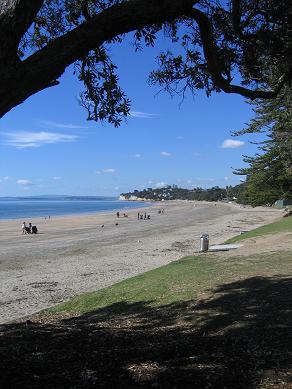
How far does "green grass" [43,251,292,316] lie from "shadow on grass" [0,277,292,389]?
207 centimetres

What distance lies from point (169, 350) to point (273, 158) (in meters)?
31.6

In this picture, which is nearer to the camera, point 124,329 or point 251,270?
point 124,329

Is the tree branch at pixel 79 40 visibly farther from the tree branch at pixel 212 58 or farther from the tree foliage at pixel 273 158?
the tree foliage at pixel 273 158

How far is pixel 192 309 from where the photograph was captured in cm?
804

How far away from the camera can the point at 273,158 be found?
115 feet

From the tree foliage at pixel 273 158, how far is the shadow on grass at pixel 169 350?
44.4ft

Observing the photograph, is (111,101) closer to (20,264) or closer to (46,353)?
(46,353)

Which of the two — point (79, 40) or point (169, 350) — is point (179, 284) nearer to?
point (169, 350)

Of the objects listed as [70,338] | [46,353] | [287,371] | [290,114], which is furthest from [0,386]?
[290,114]

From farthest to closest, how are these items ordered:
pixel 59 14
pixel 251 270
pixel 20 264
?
pixel 20 264, pixel 251 270, pixel 59 14

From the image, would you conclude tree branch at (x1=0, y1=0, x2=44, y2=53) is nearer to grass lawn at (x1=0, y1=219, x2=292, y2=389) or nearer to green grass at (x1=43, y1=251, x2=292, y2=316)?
grass lawn at (x1=0, y1=219, x2=292, y2=389)

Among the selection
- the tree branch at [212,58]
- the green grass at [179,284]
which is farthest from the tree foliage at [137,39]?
the green grass at [179,284]

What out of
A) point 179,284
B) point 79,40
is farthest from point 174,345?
point 179,284

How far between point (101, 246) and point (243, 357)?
28.2 meters
